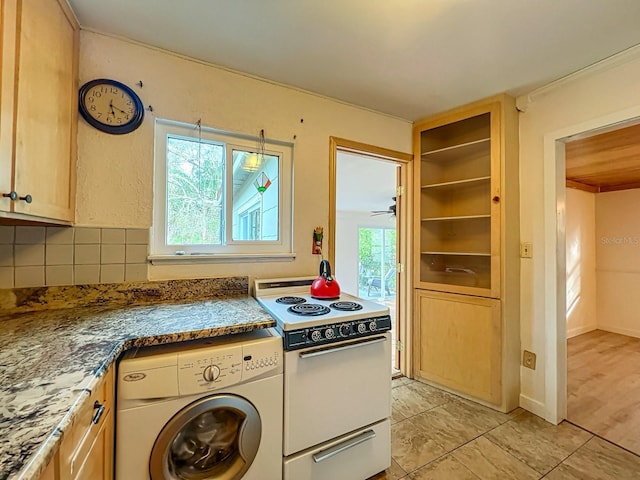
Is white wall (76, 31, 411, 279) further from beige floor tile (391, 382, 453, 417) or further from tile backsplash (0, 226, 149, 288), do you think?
beige floor tile (391, 382, 453, 417)

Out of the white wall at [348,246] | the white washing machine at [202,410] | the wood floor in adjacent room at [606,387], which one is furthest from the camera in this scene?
the white wall at [348,246]

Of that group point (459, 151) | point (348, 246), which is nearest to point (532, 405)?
point (459, 151)

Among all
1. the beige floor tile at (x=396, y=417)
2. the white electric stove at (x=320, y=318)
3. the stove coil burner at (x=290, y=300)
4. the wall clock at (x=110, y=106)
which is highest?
the wall clock at (x=110, y=106)

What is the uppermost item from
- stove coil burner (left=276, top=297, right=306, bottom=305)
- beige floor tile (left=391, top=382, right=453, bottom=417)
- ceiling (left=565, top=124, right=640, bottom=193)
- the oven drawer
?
ceiling (left=565, top=124, right=640, bottom=193)

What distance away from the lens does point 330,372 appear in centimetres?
142

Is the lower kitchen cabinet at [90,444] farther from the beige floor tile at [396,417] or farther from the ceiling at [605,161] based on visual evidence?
the ceiling at [605,161]

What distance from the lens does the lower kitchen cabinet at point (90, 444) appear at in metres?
0.65

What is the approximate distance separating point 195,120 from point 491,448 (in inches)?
107

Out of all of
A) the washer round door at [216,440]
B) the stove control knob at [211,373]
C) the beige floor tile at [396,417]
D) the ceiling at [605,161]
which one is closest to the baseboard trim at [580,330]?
the ceiling at [605,161]

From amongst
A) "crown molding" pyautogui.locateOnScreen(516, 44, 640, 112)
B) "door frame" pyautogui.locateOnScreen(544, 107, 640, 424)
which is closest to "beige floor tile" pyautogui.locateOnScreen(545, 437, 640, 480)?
"door frame" pyautogui.locateOnScreen(544, 107, 640, 424)

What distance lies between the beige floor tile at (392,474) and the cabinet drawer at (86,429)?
1354mm

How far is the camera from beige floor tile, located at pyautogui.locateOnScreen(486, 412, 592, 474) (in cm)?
166

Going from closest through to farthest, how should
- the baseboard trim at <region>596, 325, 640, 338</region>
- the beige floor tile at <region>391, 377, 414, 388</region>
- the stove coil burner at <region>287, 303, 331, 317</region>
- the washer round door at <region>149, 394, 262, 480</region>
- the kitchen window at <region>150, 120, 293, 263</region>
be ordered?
the washer round door at <region>149, 394, 262, 480</region>, the stove coil burner at <region>287, 303, 331, 317</region>, the kitchen window at <region>150, 120, 293, 263</region>, the beige floor tile at <region>391, 377, 414, 388</region>, the baseboard trim at <region>596, 325, 640, 338</region>

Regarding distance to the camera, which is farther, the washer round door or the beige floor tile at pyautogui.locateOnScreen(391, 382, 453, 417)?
the beige floor tile at pyautogui.locateOnScreen(391, 382, 453, 417)
